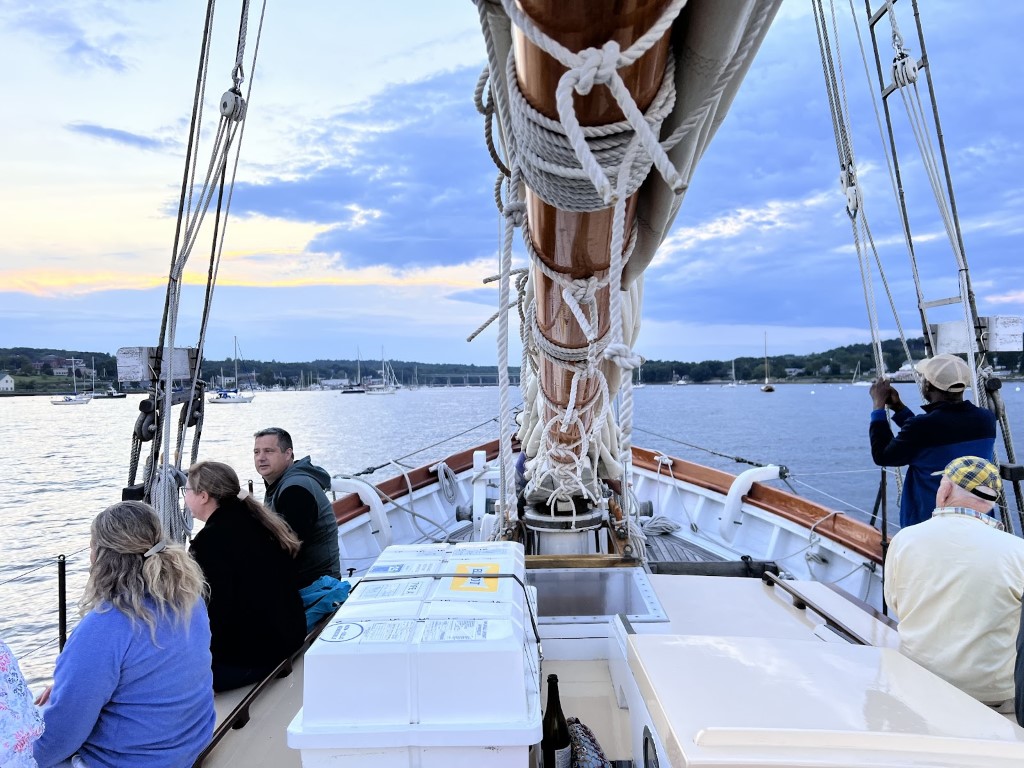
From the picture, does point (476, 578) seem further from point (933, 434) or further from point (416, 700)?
point (933, 434)

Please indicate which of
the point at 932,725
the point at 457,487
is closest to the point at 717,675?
the point at 932,725

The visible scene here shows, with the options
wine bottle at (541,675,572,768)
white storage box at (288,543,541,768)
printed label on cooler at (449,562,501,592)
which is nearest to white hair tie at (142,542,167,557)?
white storage box at (288,543,541,768)

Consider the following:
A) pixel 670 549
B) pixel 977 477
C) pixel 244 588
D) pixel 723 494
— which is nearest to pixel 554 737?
pixel 244 588

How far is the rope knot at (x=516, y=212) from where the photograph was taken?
1.55 metres

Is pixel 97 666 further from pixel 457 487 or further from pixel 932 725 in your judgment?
pixel 457 487

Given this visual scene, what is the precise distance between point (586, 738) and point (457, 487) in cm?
539

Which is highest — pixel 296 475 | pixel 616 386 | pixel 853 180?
pixel 853 180

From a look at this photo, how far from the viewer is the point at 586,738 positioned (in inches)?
66.6

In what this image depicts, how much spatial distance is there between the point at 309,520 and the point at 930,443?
2.78 meters

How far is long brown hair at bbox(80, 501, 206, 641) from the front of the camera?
1.63m

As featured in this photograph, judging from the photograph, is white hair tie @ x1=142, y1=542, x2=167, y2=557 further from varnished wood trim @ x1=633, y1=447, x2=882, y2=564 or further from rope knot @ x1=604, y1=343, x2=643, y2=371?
varnished wood trim @ x1=633, y1=447, x2=882, y2=564

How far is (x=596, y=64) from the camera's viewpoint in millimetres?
Answer: 982

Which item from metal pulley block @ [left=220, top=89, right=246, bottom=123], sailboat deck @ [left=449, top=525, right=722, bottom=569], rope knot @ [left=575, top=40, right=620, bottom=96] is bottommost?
sailboat deck @ [left=449, top=525, right=722, bottom=569]

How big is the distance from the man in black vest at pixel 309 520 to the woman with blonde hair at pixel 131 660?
1.06 m
